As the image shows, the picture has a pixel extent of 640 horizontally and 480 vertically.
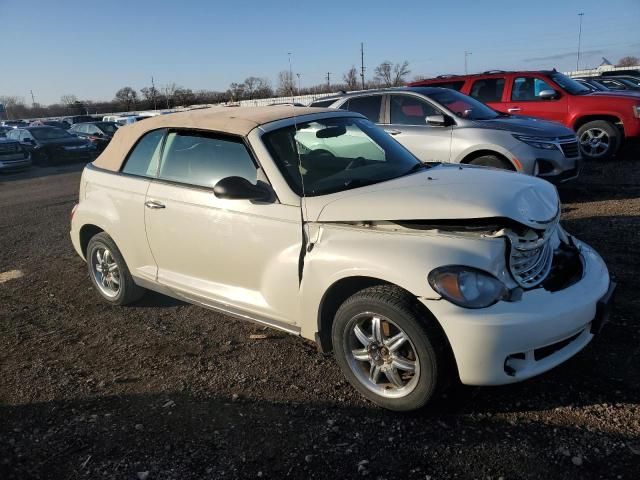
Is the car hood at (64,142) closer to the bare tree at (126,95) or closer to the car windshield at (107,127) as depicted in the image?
the car windshield at (107,127)

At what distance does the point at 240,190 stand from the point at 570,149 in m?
5.90

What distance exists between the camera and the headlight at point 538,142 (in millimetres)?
7254

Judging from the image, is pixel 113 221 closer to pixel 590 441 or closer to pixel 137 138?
pixel 137 138

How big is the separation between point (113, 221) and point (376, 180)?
239cm

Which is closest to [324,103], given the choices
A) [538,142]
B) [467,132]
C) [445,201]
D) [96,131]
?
[467,132]

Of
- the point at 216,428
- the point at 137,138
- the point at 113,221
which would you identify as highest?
the point at 137,138

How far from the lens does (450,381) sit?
2.90m

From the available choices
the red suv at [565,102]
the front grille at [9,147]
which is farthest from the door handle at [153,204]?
the front grille at [9,147]

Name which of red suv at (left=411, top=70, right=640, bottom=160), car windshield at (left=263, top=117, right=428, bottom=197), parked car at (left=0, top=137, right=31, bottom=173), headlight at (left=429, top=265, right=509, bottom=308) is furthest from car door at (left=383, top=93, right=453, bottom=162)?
parked car at (left=0, top=137, right=31, bottom=173)

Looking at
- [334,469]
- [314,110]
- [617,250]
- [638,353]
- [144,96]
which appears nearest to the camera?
[334,469]

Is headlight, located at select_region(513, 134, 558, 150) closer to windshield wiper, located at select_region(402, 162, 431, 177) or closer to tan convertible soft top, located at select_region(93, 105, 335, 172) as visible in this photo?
windshield wiper, located at select_region(402, 162, 431, 177)

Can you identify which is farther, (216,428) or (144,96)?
(144,96)

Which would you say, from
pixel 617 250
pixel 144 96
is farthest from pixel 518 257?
pixel 144 96

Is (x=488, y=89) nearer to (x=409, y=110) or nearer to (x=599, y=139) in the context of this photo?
(x=599, y=139)
